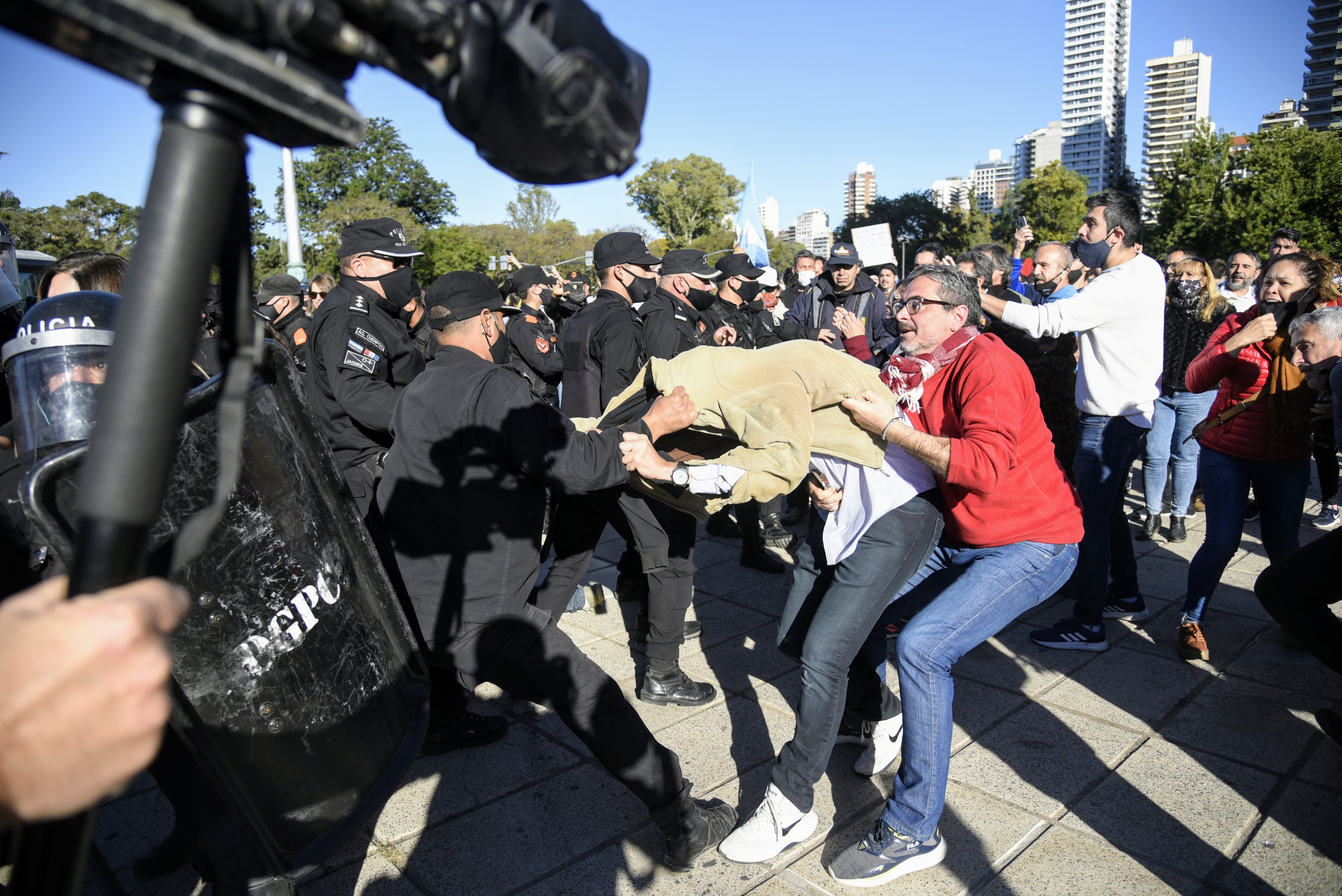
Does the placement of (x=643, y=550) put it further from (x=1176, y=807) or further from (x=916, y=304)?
(x=1176, y=807)

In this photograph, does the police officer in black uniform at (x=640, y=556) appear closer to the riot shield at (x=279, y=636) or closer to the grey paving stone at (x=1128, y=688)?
the riot shield at (x=279, y=636)

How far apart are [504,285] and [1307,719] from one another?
7800mm

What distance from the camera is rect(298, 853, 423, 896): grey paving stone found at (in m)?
2.78

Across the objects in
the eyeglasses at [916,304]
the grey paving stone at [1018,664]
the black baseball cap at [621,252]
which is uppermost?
the black baseball cap at [621,252]

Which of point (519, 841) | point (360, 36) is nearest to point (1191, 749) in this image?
point (519, 841)

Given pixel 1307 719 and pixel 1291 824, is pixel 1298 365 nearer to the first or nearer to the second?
pixel 1307 719

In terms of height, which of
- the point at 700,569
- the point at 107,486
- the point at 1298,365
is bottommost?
the point at 700,569

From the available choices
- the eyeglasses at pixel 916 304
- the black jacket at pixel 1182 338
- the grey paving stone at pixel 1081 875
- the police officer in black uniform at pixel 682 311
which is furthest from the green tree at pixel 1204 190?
the grey paving stone at pixel 1081 875

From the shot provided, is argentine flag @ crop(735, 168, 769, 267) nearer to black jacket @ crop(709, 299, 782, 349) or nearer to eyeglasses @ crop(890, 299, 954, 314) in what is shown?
black jacket @ crop(709, 299, 782, 349)

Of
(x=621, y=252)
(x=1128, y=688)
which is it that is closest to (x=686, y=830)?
(x=1128, y=688)

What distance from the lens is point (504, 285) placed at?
9.17 meters

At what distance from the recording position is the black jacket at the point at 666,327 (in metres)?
5.57

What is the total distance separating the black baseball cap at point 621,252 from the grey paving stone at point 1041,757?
387cm

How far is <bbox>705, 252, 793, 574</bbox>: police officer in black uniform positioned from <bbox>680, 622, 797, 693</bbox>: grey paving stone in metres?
0.77
